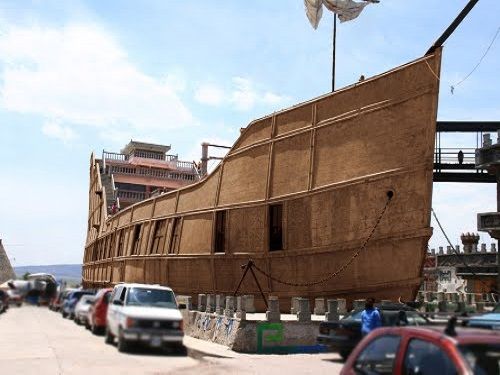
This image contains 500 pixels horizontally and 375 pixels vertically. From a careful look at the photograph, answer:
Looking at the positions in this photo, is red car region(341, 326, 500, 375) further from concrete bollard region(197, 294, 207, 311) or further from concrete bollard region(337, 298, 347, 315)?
concrete bollard region(197, 294, 207, 311)

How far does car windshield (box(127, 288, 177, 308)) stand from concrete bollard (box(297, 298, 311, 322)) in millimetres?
10626

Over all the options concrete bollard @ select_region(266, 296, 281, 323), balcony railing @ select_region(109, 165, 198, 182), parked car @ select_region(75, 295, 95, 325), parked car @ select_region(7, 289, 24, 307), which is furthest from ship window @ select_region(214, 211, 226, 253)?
balcony railing @ select_region(109, 165, 198, 182)

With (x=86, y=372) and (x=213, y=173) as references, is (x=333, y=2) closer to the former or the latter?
(x=213, y=173)

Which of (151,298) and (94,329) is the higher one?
(151,298)

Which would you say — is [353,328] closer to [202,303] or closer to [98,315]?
[98,315]

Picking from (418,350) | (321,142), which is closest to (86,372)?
(418,350)

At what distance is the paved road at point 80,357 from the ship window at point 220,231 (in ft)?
24.4

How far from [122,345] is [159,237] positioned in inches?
880

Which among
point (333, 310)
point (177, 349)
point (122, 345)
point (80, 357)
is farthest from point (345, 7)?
point (122, 345)

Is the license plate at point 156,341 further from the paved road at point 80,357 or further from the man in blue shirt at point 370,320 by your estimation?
the man in blue shirt at point 370,320

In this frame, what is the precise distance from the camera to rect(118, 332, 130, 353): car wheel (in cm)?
414

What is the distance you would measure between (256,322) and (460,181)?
2409cm

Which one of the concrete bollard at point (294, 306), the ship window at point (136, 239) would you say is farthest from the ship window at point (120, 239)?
the concrete bollard at point (294, 306)

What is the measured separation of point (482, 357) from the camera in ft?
12.7
